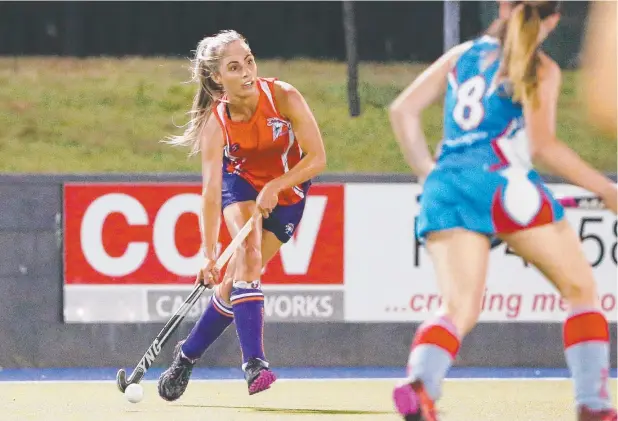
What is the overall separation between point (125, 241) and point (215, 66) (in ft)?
6.92

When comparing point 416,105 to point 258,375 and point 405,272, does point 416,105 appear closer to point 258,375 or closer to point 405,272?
point 258,375

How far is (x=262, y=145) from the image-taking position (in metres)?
5.98

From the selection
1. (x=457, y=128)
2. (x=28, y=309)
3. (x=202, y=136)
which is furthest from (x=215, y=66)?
(x=28, y=309)

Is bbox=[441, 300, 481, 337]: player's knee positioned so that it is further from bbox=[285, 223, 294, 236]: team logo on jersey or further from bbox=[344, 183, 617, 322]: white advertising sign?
bbox=[344, 183, 617, 322]: white advertising sign

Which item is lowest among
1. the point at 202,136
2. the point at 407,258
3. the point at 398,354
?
the point at 398,354

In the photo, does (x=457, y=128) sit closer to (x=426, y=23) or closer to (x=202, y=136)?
(x=202, y=136)

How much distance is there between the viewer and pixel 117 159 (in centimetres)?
1093

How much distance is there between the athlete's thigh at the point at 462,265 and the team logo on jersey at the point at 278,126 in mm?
1888

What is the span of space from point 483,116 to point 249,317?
2.02 m

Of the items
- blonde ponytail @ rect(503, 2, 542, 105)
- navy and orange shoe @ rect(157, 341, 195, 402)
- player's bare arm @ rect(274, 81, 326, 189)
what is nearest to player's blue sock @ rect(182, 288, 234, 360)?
navy and orange shoe @ rect(157, 341, 195, 402)

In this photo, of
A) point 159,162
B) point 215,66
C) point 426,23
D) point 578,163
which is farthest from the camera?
point 426,23

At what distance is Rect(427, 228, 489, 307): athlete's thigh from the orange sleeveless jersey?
6.22ft

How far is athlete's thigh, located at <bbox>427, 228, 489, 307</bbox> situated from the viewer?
13.6ft

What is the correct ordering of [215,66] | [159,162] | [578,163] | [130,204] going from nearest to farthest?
[578,163], [215,66], [130,204], [159,162]
